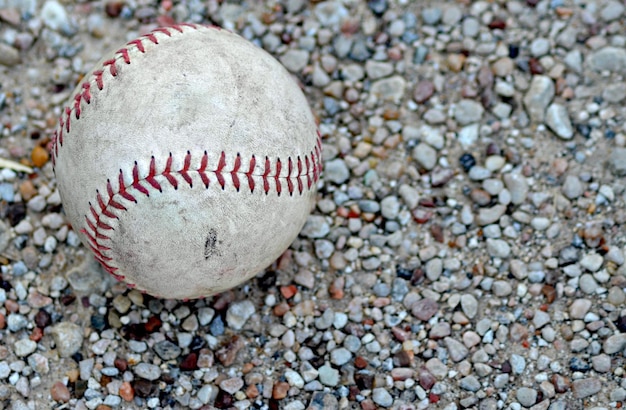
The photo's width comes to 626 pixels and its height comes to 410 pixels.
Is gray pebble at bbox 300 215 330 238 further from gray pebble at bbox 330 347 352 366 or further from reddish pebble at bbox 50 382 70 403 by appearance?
reddish pebble at bbox 50 382 70 403

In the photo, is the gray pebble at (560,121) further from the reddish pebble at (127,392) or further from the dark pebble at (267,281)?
the reddish pebble at (127,392)

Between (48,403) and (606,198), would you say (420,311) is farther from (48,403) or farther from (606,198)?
(48,403)

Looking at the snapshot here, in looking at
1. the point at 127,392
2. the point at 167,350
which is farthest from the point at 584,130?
the point at 127,392

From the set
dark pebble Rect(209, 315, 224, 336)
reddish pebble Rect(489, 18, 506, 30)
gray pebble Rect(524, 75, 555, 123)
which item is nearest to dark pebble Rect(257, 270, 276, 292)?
dark pebble Rect(209, 315, 224, 336)

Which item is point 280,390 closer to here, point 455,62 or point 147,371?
point 147,371

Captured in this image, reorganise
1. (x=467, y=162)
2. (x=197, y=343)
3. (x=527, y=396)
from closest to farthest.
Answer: (x=527, y=396)
(x=197, y=343)
(x=467, y=162)

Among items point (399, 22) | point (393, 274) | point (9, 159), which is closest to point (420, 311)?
point (393, 274)

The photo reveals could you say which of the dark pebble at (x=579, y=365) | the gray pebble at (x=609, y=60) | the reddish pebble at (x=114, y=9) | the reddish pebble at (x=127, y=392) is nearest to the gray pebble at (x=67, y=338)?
the reddish pebble at (x=127, y=392)
